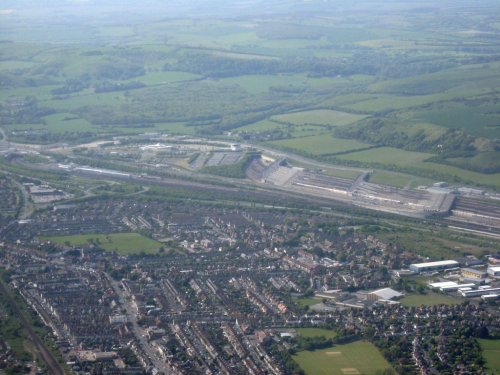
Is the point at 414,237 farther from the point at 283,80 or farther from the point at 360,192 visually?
the point at 283,80

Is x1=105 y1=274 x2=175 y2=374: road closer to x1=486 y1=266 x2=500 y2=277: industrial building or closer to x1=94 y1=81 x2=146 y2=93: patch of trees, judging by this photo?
x1=486 y1=266 x2=500 y2=277: industrial building

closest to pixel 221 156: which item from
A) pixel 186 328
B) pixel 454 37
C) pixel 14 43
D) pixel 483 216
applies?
pixel 483 216

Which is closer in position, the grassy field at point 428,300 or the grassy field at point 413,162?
the grassy field at point 428,300

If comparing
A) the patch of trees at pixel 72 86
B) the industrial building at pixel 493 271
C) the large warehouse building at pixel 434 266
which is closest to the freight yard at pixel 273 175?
the large warehouse building at pixel 434 266

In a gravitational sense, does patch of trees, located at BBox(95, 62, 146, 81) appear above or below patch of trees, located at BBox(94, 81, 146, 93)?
above

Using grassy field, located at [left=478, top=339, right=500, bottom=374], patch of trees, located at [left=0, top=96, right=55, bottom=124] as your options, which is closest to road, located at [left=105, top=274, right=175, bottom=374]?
grassy field, located at [left=478, top=339, right=500, bottom=374]

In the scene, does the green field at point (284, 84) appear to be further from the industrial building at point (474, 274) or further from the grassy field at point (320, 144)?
the industrial building at point (474, 274)
